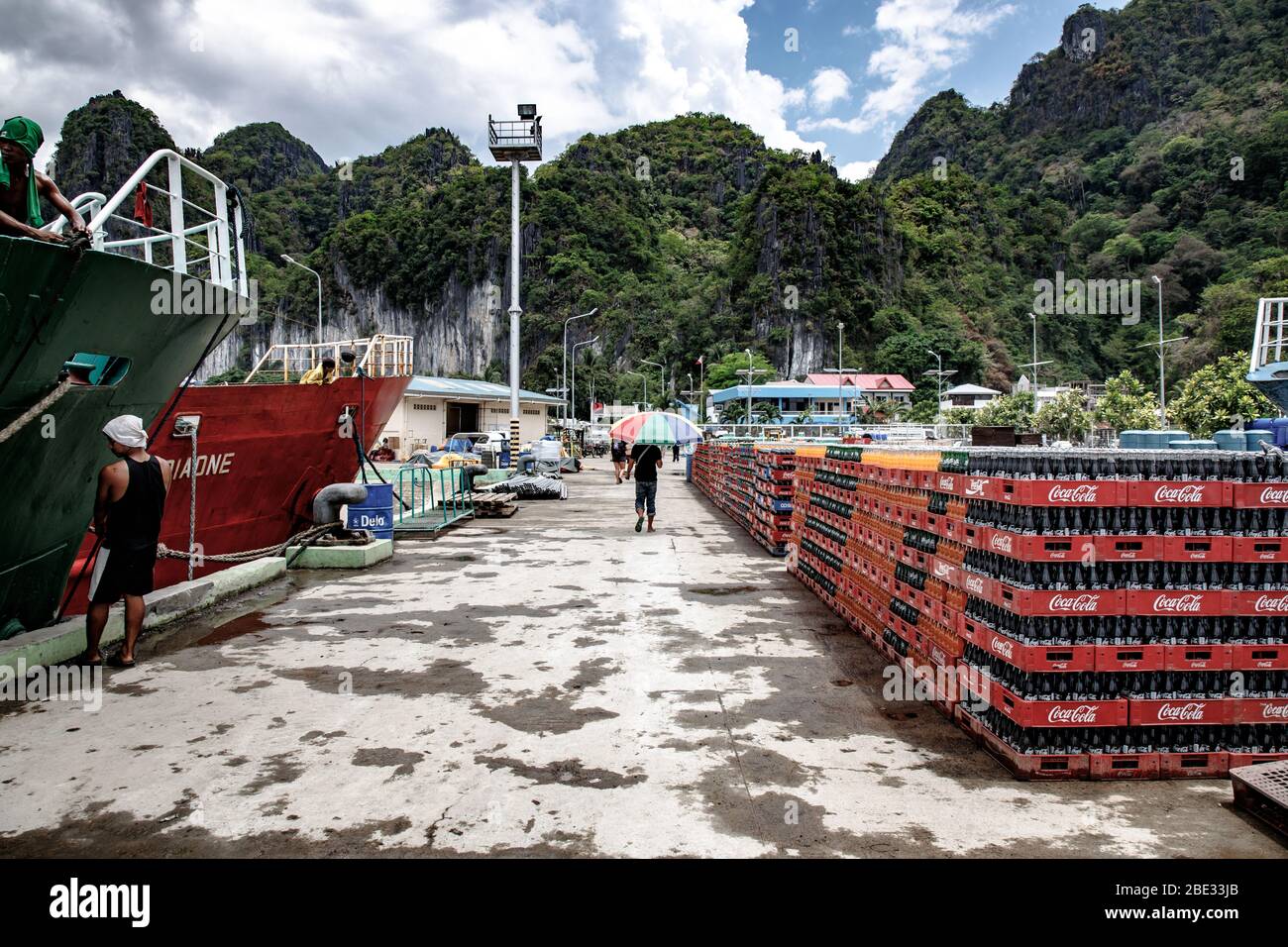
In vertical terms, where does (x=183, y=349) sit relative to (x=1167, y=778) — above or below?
above

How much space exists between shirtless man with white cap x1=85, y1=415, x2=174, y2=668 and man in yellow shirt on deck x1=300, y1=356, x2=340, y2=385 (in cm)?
621

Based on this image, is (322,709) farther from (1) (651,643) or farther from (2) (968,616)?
(2) (968,616)

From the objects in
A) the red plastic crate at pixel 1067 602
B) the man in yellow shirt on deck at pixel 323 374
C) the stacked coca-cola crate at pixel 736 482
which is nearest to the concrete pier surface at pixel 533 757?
the red plastic crate at pixel 1067 602

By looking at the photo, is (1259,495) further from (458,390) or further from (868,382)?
(868,382)

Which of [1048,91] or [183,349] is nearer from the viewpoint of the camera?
[183,349]

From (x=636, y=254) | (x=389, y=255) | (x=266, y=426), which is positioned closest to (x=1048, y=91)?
(x=636, y=254)

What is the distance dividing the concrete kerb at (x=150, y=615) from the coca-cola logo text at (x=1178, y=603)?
7.30 meters

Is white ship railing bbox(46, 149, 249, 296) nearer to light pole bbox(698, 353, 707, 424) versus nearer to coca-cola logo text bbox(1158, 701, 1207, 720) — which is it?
coca-cola logo text bbox(1158, 701, 1207, 720)

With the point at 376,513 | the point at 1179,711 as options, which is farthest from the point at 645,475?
the point at 1179,711

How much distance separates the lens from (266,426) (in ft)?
33.2

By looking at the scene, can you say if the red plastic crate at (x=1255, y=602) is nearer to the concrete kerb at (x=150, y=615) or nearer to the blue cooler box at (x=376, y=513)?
the concrete kerb at (x=150, y=615)

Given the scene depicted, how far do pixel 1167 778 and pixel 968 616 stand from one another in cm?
124

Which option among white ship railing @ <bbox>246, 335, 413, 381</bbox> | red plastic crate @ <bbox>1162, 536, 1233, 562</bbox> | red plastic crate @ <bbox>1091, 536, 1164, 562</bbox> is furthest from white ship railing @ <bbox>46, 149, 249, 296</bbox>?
red plastic crate @ <bbox>1162, 536, 1233, 562</bbox>
